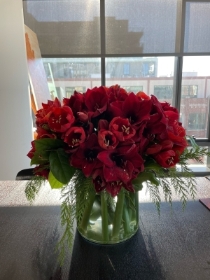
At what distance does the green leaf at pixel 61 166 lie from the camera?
2.12 ft

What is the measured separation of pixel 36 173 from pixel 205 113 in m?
3.14

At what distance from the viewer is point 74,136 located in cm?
65

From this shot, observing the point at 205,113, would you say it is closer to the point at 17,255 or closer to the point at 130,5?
the point at 130,5

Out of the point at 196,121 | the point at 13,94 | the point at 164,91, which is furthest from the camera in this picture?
the point at 196,121

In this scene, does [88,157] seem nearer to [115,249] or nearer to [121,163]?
[121,163]

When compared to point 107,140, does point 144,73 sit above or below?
above

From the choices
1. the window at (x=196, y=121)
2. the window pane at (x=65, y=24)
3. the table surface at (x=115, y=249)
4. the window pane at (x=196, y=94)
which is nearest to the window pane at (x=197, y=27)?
the window pane at (x=196, y=94)

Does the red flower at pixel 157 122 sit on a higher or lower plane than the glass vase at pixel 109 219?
higher

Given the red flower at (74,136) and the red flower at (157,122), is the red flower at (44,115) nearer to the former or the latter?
the red flower at (74,136)

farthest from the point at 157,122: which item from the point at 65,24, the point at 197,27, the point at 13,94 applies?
the point at 197,27

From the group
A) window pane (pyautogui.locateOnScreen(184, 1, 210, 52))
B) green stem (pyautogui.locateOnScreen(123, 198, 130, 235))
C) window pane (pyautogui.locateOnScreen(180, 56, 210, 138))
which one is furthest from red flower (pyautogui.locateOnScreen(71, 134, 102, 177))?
window pane (pyautogui.locateOnScreen(184, 1, 210, 52))

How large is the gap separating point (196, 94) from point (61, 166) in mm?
3091

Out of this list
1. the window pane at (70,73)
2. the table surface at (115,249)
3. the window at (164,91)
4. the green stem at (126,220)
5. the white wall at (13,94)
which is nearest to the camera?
the table surface at (115,249)

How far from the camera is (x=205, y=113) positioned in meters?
3.43
